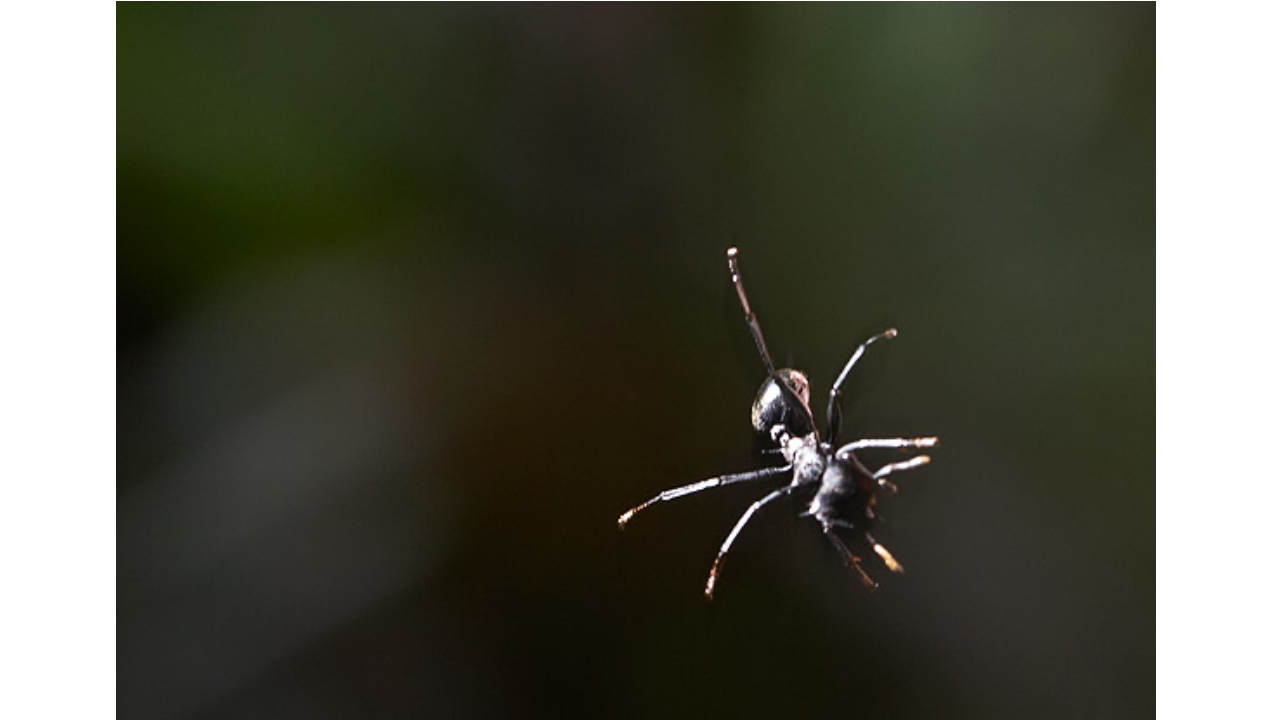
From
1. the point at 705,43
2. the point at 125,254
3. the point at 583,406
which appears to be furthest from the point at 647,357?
the point at 125,254

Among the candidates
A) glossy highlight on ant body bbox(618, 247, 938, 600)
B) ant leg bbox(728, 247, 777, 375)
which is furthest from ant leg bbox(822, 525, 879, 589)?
ant leg bbox(728, 247, 777, 375)

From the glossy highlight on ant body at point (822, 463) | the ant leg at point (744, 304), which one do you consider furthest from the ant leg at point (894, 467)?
the ant leg at point (744, 304)

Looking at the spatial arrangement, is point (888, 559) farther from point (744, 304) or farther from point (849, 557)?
point (744, 304)

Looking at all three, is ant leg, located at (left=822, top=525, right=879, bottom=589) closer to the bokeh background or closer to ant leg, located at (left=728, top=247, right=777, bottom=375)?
the bokeh background

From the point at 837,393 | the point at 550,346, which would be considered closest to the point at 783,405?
the point at 837,393

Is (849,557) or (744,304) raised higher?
(744,304)
